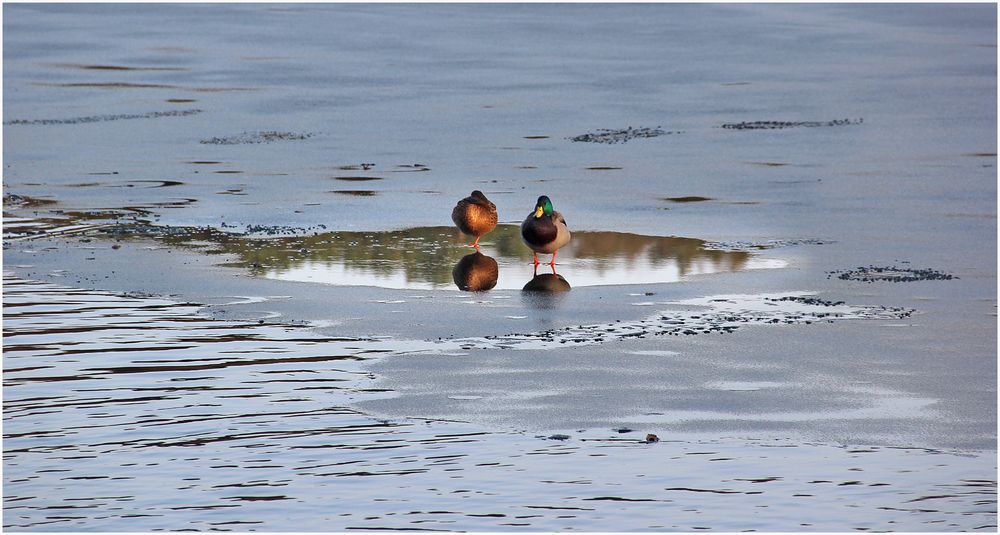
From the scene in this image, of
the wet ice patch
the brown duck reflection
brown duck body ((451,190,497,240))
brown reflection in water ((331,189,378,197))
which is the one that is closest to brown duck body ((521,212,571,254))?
the brown duck reflection

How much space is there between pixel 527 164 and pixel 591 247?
447cm

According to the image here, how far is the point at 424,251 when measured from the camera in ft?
39.1

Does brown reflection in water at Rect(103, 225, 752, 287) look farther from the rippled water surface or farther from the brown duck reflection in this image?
the rippled water surface

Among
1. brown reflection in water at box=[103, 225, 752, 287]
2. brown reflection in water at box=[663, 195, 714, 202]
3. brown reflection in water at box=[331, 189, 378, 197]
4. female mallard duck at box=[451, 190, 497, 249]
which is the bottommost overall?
brown reflection in water at box=[103, 225, 752, 287]

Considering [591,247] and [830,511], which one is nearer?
[830,511]

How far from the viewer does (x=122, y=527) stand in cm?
578

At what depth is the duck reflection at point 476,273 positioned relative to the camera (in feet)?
34.7

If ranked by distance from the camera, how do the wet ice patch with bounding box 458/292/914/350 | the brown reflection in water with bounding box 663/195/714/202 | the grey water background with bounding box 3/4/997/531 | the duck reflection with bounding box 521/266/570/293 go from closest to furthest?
the grey water background with bounding box 3/4/997/531 → the wet ice patch with bounding box 458/292/914/350 → the duck reflection with bounding box 521/266/570/293 → the brown reflection in water with bounding box 663/195/714/202

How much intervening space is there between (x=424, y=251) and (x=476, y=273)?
3.18 feet

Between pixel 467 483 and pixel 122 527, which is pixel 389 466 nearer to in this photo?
pixel 467 483

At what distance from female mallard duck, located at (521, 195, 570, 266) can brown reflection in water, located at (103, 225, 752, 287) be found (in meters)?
0.24

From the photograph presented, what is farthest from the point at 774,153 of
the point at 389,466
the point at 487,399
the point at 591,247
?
the point at 389,466

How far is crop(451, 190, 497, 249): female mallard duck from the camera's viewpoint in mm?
12125

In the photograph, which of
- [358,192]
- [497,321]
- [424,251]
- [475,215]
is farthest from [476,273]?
[358,192]
